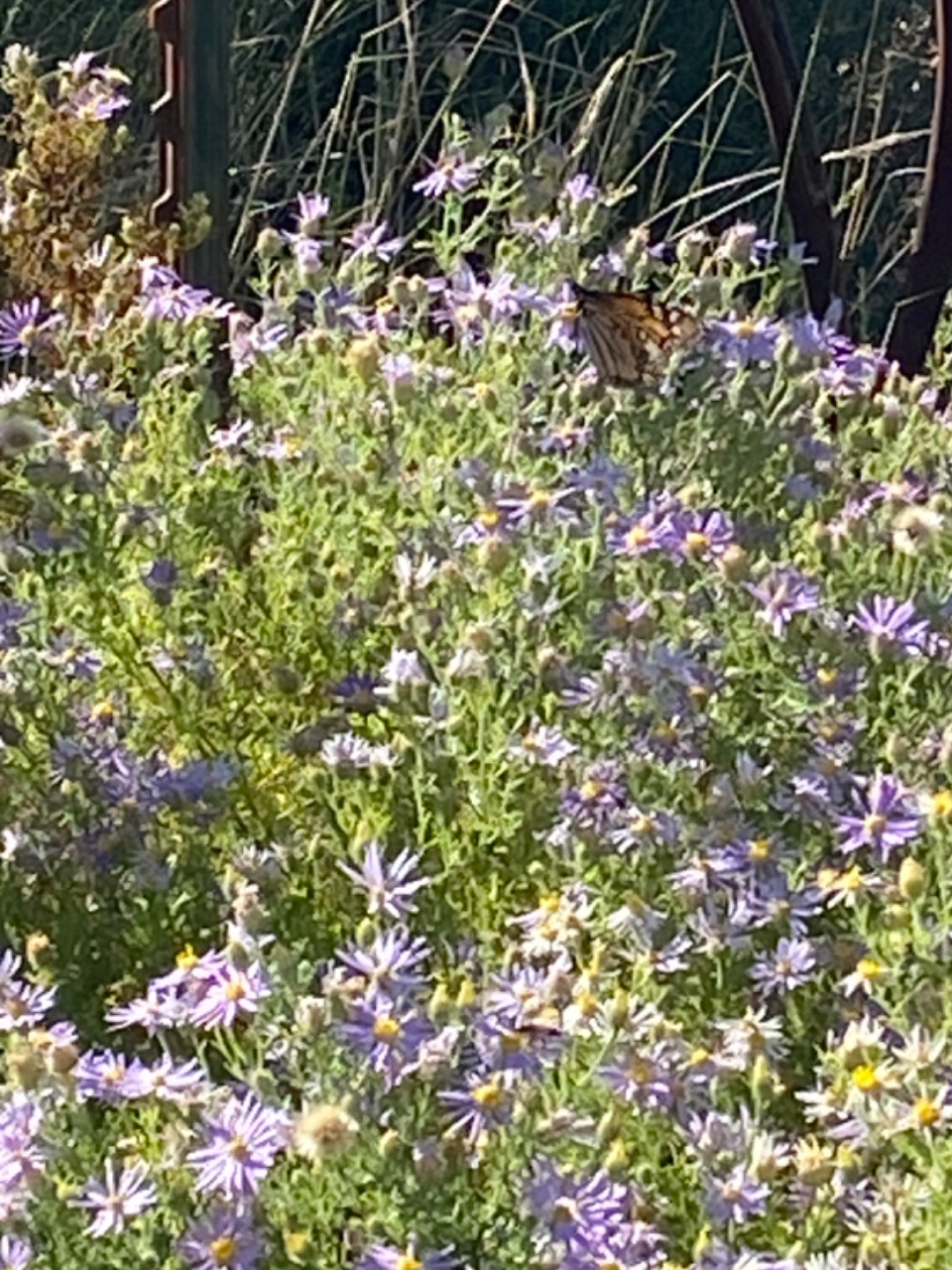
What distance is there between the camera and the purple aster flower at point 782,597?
1551 millimetres

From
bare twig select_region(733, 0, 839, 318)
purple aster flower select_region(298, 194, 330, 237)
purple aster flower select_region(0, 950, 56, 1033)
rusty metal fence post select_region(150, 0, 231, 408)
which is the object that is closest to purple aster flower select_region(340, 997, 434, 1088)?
purple aster flower select_region(0, 950, 56, 1033)

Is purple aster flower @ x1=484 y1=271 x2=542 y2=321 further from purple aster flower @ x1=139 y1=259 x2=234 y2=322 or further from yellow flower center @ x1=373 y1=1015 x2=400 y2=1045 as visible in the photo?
yellow flower center @ x1=373 y1=1015 x2=400 y2=1045

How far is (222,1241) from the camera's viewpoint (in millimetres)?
1146

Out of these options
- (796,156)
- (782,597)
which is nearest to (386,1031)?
(782,597)

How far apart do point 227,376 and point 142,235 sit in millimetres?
286

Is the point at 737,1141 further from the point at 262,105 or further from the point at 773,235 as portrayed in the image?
the point at 262,105

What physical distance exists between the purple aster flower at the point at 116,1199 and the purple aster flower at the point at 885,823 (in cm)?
48

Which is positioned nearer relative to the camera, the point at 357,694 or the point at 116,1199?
the point at 116,1199

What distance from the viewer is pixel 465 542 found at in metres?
1.63

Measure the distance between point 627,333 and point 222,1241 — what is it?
0.83m

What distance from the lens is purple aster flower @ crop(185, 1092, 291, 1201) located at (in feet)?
3.75

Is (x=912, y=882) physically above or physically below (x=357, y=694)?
above

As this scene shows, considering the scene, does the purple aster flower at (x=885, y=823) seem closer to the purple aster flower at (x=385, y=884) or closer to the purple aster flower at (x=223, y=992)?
the purple aster flower at (x=385, y=884)

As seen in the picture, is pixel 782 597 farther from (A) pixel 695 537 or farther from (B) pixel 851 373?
(B) pixel 851 373
